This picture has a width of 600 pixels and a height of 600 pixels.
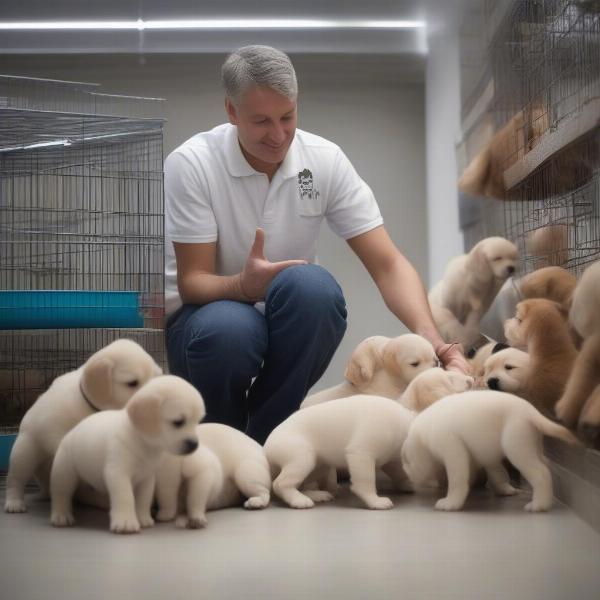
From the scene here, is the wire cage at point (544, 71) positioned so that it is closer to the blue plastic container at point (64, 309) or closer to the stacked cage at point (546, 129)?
the stacked cage at point (546, 129)

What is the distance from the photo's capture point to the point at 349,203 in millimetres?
1990

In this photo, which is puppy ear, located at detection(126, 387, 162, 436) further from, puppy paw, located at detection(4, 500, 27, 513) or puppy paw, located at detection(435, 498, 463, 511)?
puppy paw, located at detection(435, 498, 463, 511)

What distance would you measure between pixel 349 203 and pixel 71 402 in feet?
2.72

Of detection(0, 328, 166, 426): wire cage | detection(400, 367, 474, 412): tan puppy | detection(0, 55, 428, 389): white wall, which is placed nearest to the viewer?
detection(400, 367, 474, 412): tan puppy

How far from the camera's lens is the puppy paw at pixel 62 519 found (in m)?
1.30

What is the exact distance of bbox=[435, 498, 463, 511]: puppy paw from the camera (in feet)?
4.54

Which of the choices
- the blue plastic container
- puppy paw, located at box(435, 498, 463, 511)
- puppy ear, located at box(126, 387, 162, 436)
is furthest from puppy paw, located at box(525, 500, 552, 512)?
the blue plastic container

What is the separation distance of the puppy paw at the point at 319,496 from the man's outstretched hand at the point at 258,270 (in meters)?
0.44

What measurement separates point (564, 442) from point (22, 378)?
108cm

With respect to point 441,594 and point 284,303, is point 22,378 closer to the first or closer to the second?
point 284,303

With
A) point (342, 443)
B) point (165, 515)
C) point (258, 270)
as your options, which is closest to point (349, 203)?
point (258, 270)

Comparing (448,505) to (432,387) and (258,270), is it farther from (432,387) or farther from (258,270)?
(258,270)

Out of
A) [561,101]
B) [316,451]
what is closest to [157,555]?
[316,451]

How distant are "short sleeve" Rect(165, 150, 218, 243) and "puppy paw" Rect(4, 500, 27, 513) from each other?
0.66m
